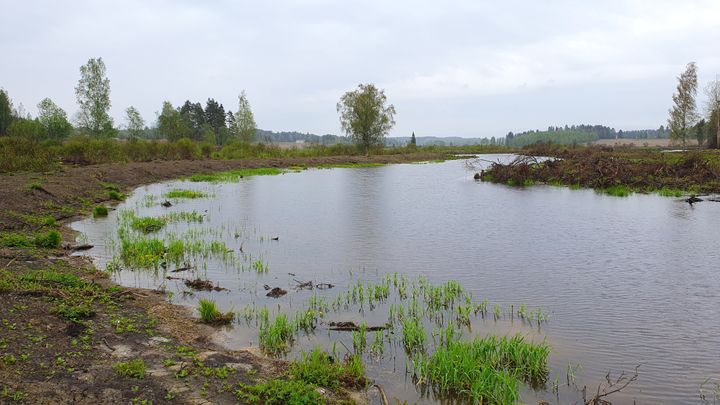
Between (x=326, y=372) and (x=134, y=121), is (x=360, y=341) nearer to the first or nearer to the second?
(x=326, y=372)

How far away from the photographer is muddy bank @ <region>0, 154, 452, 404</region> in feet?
20.6

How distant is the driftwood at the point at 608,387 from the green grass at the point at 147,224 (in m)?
17.3

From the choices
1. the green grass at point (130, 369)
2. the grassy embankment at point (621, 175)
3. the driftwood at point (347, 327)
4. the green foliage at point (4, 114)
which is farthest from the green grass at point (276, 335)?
the green foliage at point (4, 114)

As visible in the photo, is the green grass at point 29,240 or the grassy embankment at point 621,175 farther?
the grassy embankment at point 621,175

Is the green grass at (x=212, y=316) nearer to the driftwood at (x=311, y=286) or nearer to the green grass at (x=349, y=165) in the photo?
the driftwood at (x=311, y=286)

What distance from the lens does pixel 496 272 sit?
14.5m

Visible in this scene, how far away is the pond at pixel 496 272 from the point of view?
28.6 ft

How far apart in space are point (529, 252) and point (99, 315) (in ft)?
44.1

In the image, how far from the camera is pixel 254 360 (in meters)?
8.02

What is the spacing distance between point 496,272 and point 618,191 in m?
23.4

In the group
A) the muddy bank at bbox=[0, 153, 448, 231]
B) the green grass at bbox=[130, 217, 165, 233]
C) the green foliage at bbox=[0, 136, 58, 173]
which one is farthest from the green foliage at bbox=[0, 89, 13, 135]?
the green grass at bbox=[130, 217, 165, 233]

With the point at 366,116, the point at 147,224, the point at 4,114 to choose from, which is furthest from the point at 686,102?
the point at 4,114

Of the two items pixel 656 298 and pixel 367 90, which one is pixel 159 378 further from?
pixel 367 90

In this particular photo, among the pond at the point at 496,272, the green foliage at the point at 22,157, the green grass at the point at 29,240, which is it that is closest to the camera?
the pond at the point at 496,272
